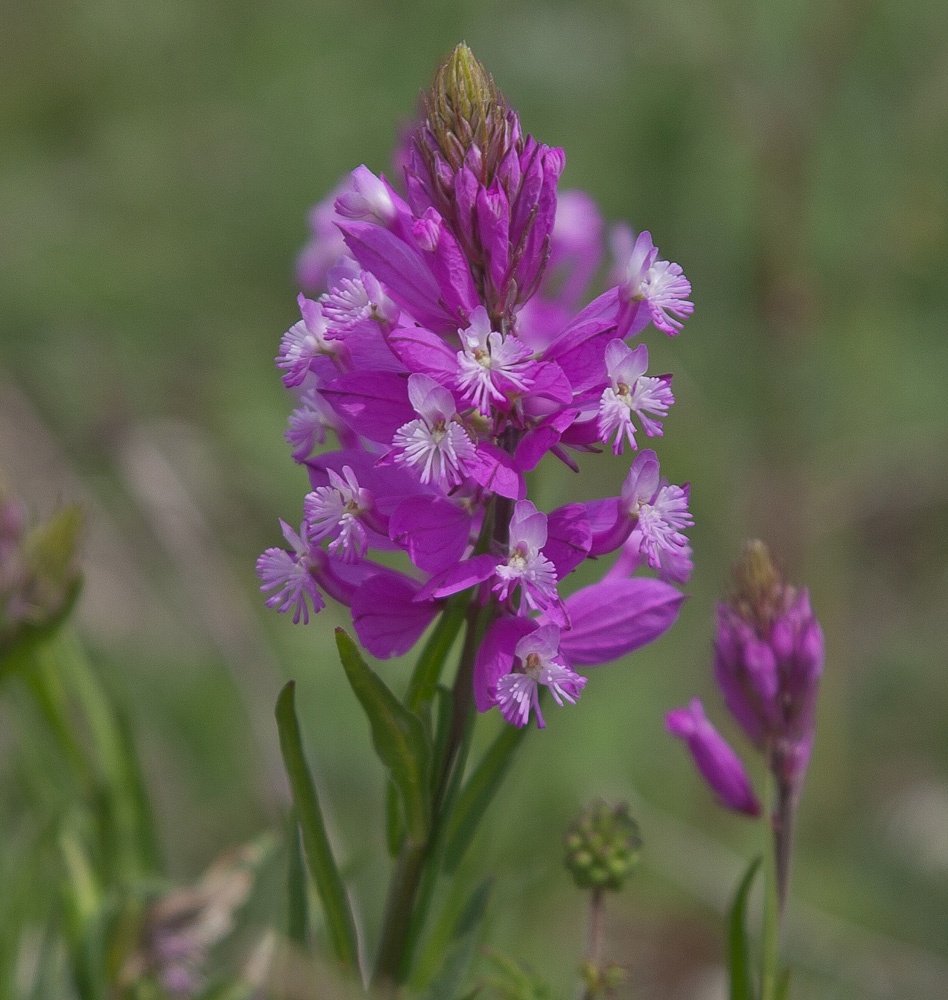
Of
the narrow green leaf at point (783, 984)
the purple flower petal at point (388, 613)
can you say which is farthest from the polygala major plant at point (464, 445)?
the narrow green leaf at point (783, 984)

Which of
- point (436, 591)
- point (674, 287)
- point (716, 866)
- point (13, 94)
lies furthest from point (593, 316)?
point (13, 94)

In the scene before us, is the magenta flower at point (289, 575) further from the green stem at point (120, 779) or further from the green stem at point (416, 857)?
the green stem at point (120, 779)

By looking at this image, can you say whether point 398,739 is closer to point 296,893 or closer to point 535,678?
point 535,678

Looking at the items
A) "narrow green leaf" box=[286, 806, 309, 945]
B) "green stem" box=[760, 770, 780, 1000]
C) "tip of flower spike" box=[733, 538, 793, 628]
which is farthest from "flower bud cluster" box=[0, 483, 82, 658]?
"green stem" box=[760, 770, 780, 1000]

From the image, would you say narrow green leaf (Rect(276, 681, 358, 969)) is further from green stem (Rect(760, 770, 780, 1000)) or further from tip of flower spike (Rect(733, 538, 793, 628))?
tip of flower spike (Rect(733, 538, 793, 628))

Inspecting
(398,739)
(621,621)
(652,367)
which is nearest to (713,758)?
(621,621)

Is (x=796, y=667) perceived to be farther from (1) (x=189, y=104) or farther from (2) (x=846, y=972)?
(1) (x=189, y=104)
